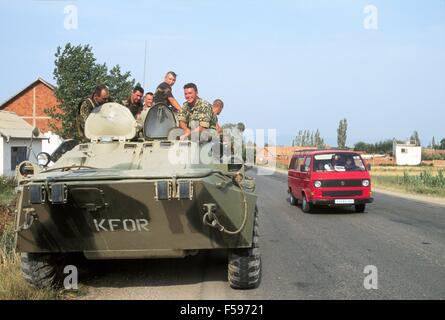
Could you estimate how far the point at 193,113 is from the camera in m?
7.96

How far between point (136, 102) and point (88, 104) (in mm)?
1036

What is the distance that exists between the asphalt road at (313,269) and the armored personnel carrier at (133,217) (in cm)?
50

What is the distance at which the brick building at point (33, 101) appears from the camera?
4059 centimetres

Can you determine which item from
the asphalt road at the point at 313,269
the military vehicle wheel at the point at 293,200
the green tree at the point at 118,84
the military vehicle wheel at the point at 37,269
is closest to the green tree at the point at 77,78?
the green tree at the point at 118,84

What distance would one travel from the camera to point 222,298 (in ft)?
20.6

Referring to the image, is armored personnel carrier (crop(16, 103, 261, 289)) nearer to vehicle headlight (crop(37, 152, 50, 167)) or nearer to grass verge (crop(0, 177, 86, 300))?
grass verge (crop(0, 177, 86, 300))

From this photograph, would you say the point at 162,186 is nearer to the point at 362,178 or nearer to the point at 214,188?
the point at 214,188

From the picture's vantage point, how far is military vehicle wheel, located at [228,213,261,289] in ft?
21.4

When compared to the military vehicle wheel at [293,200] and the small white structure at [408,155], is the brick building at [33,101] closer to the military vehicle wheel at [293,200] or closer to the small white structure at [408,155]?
the military vehicle wheel at [293,200]

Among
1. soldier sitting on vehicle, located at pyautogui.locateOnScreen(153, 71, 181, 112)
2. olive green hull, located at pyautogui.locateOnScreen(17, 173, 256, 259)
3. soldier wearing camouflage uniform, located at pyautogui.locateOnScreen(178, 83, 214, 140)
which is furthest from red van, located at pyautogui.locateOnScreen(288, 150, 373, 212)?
olive green hull, located at pyautogui.locateOnScreen(17, 173, 256, 259)

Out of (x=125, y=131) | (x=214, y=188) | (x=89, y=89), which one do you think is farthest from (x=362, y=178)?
(x=89, y=89)

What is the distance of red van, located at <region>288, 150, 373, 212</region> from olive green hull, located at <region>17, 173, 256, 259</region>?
29.0 feet

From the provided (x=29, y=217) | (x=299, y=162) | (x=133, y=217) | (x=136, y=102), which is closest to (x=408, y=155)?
(x=299, y=162)
